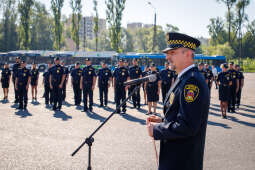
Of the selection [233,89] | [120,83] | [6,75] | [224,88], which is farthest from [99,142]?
[6,75]

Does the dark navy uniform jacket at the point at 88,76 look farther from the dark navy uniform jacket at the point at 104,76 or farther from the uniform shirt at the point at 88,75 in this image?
the dark navy uniform jacket at the point at 104,76

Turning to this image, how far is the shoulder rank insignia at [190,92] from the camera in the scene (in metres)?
2.07

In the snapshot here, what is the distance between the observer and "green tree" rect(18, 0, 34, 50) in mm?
50037

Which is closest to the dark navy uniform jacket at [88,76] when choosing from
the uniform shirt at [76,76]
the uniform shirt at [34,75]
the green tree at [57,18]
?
the uniform shirt at [76,76]

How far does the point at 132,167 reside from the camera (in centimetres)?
469

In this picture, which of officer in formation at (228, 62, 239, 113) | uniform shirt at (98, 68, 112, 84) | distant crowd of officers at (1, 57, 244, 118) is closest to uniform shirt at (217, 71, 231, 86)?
distant crowd of officers at (1, 57, 244, 118)

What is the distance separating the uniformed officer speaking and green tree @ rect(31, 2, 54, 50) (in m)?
62.3

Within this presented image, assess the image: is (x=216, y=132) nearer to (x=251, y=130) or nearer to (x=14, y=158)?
(x=251, y=130)

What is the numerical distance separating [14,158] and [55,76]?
5.77 meters

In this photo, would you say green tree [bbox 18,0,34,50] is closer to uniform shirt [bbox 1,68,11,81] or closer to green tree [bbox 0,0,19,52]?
green tree [bbox 0,0,19,52]

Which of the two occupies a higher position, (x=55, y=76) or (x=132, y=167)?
(x=55, y=76)

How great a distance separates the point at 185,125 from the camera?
2.05 meters

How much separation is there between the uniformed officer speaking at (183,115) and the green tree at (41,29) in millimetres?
62325

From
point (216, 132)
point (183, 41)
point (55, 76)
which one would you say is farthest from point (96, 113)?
point (183, 41)
